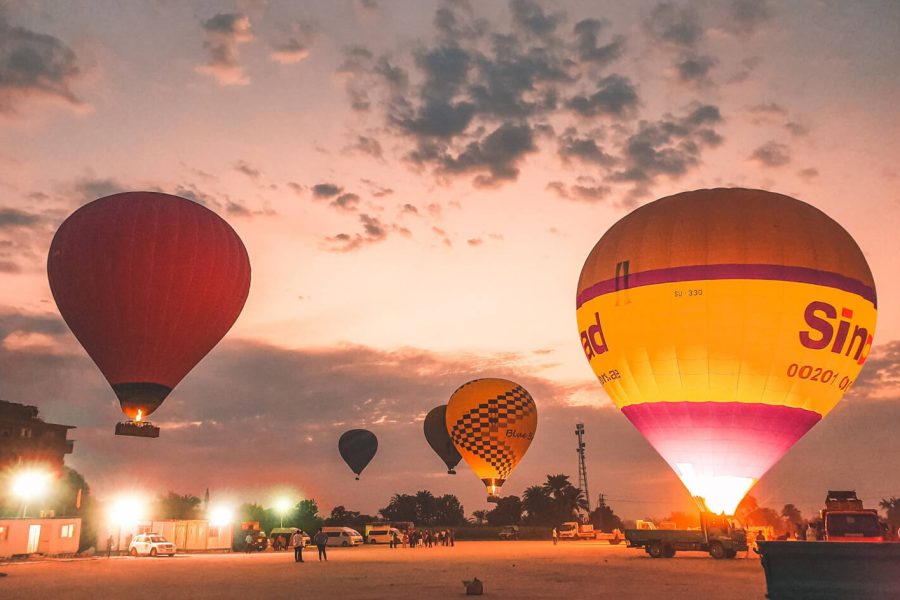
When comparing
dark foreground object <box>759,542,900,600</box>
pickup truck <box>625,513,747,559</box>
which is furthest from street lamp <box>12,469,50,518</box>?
dark foreground object <box>759,542,900,600</box>

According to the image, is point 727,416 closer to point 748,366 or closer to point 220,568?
point 748,366

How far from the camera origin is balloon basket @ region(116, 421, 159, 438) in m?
31.2

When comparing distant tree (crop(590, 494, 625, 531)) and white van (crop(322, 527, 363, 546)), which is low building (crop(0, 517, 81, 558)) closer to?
white van (crop(322, 527, 363, 546))

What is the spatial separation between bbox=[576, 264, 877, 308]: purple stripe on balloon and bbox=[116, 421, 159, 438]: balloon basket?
21093mm

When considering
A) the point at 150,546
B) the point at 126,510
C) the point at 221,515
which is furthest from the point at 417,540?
the point at 150,546

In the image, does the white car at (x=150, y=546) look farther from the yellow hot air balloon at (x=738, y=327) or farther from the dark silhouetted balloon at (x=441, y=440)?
the dark silhouetted balloon at (x=441, y=440)

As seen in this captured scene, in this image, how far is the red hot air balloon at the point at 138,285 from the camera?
29.7 meters

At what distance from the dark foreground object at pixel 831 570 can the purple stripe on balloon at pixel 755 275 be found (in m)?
14.9

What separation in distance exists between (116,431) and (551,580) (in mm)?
20605

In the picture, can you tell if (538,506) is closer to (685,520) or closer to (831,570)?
(685,520)

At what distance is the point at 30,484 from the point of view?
75875mm

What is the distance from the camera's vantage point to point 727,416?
24.1 m

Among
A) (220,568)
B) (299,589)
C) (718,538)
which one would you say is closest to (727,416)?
(718,538)

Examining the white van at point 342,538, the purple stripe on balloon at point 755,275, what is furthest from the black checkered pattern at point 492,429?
the purple stripe on balloon at point 755,275
